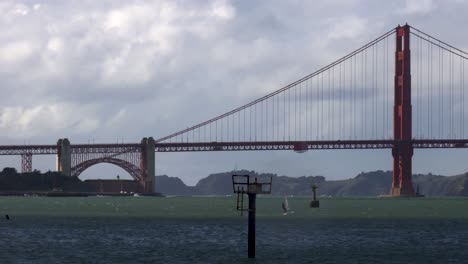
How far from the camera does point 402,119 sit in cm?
17600

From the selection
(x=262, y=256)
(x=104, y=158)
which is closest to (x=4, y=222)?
(x=262, y=256)

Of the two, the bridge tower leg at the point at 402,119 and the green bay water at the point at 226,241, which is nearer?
the green bay water at the point at 226,241

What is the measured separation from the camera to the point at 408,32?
185750 mm

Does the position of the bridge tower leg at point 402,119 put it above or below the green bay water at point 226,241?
above

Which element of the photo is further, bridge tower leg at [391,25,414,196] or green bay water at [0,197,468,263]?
bridge tower leg at [391,25,414,196]

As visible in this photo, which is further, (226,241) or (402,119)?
(402,119)

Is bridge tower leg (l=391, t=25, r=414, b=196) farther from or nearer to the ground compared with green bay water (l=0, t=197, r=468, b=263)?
farther from the ground

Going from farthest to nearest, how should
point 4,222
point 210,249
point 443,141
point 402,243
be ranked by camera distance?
point 443,141 < point 4,222 < point 402,243 < point 210,249

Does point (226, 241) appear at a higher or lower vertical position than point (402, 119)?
lower

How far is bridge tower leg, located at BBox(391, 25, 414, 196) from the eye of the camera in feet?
571

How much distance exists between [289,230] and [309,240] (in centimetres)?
1009

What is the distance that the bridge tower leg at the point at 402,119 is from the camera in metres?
174

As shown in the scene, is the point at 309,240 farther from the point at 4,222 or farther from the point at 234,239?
the point at 4,222

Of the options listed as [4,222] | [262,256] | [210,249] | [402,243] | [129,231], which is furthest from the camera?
[4,222]
